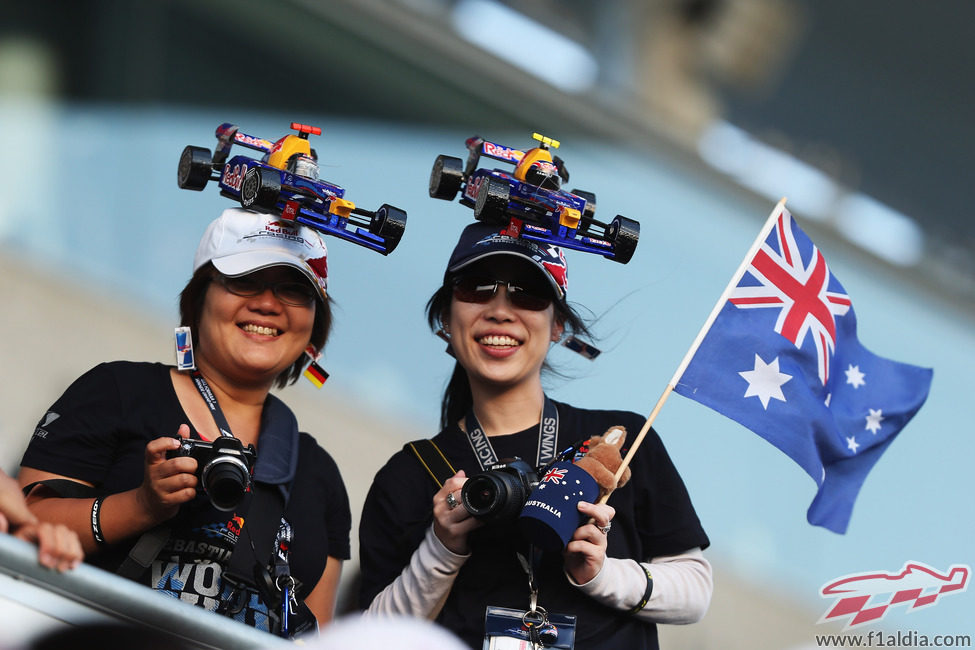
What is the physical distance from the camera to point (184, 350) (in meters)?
2.85

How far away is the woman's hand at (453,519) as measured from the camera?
2688mm

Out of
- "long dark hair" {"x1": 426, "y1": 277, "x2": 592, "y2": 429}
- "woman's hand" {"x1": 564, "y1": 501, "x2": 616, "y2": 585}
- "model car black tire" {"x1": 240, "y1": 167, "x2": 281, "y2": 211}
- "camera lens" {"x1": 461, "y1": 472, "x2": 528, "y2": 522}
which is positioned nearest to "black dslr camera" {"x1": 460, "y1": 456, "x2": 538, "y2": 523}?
"camera lens" {"x1": 461, "y1": 472, "x2": 528, "y2": 522}

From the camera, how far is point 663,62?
975 centimetres

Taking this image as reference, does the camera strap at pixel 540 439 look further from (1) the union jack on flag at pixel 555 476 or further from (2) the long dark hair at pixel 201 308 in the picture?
(2) the long dark hair at pixel 201 308

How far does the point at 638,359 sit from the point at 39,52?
5.41 meters

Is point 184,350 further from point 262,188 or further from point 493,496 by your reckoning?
point 493,496

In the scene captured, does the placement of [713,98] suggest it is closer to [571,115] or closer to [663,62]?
[663,62]

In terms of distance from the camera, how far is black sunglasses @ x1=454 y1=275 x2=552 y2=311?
294 centimetres

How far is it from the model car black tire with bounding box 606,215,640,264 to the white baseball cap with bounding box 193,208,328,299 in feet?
2.00

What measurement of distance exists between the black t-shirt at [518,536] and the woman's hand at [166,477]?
578mm

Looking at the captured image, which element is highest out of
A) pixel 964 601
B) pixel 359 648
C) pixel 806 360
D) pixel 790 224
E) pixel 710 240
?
pixel 710 240

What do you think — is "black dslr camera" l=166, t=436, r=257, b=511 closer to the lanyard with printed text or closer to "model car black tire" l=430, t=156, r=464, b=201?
the lanyard with printed text

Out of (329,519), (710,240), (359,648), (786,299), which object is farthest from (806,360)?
(710,240)

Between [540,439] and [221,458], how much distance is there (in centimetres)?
75
